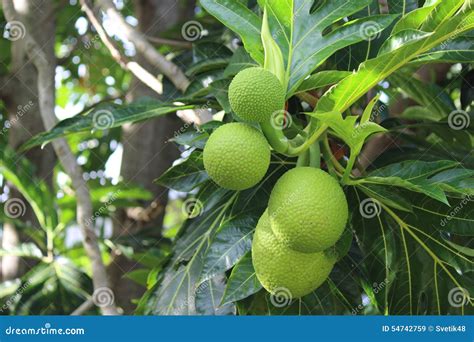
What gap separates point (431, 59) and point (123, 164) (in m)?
1.52

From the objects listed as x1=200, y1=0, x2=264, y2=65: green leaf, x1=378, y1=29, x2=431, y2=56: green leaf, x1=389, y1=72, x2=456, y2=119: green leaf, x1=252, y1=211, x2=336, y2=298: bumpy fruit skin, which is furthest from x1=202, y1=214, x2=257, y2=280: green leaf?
x1=389, y1=72, x2=456, y2=119: green leaf

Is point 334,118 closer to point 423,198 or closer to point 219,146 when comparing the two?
point 219,146

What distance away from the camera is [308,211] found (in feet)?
3.88

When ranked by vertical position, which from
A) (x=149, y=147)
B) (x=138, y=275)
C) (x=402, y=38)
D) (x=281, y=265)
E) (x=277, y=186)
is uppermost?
(x=402, y=38)

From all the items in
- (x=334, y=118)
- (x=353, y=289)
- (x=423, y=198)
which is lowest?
(x=353, y=289)

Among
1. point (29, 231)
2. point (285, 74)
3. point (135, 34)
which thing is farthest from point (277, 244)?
point (29, 231)

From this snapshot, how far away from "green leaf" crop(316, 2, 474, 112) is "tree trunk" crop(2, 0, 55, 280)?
1.33 metres

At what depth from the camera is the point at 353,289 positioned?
1555 mm

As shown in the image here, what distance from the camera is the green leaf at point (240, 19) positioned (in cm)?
136

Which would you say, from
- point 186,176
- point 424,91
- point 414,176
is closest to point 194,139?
point 186,176

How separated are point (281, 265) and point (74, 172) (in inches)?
25.6

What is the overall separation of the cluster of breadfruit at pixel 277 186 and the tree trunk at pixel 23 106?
129 centimetres

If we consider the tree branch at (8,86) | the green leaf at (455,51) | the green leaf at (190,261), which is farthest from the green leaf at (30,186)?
the green leaf at (455,51)

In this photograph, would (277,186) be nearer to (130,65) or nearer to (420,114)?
(130,65)
